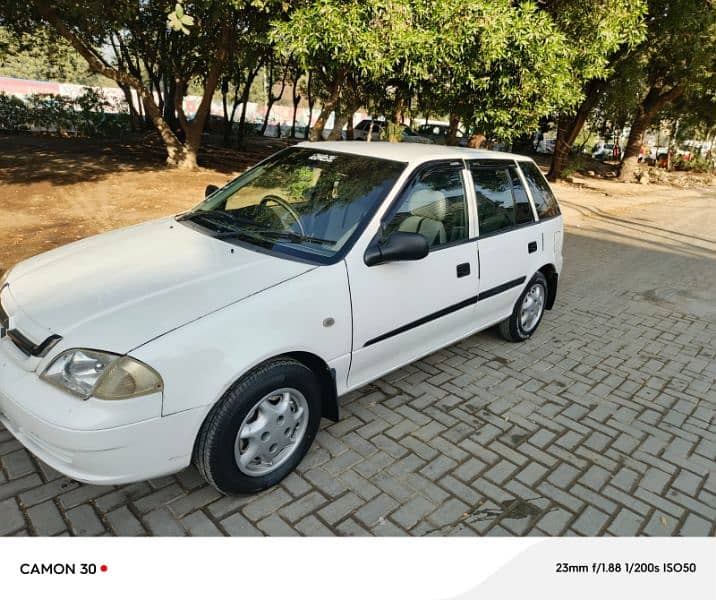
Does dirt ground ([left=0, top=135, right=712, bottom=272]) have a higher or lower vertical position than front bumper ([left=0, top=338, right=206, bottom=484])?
higher

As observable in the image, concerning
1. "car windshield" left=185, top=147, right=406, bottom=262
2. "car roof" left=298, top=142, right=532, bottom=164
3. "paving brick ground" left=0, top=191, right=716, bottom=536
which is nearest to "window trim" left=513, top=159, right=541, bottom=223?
"car roof" left=298, top=142, right=532, bottom=164

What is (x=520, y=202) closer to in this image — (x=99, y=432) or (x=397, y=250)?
(x=397, y=250)

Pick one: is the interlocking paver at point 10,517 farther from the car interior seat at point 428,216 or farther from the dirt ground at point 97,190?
the dirt ground at point 97,190

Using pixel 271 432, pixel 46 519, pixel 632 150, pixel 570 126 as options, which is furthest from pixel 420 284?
pixel 632 150

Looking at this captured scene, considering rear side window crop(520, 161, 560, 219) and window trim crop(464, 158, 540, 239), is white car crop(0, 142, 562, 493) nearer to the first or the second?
window trim crop(464, 158, 540, 239)

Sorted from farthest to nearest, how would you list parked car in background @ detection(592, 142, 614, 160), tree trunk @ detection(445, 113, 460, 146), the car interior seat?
parked car in background @ detection(592, 142, 614, 160), tree trunk @ detection(445, 113, 460, 146), the car interior seat

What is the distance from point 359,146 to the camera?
399 cm

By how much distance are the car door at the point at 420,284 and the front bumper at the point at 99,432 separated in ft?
3.76

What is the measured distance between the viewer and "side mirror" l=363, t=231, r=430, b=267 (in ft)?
10.1

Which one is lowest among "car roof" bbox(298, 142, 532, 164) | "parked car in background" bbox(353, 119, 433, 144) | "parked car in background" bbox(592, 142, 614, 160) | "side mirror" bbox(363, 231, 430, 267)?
"side mirror" bbox(363, 231, 430, 267)

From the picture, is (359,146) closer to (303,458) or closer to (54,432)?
(303,458)

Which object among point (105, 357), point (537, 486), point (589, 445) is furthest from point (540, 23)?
point (105, 357)

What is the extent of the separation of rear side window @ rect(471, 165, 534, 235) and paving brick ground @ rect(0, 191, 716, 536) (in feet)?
4.03

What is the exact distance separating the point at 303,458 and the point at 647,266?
7.66m
